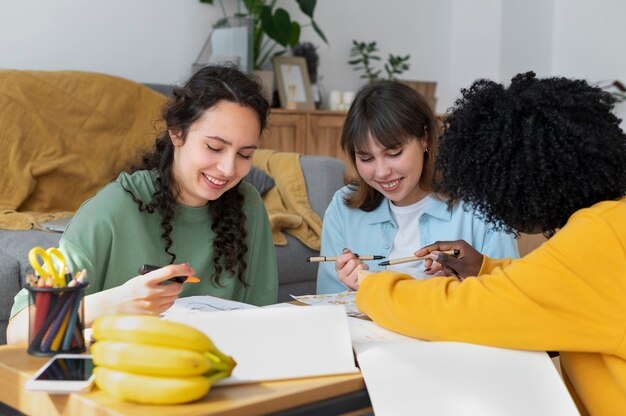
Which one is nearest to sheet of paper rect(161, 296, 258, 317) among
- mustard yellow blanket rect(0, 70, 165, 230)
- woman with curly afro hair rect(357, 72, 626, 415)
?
woman with curly afro hair rect(357, 72, 626, 415)

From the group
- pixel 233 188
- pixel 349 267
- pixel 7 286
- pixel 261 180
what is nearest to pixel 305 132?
pixel 261 180

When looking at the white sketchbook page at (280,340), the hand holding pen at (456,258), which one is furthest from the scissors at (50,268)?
the hand holding pen at (456,258)

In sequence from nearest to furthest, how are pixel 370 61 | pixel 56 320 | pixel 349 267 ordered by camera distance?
pixel 56 320 → pixel 349 267 → pixel 370 61

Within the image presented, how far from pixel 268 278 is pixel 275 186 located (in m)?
1.77

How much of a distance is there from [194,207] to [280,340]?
2.47ft

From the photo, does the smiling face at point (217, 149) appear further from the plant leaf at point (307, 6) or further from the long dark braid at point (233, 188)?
the plant leaf at point (307, 6)

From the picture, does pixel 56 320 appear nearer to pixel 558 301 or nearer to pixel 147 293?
pixel 147 293

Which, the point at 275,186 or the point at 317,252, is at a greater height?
the point at 275,186

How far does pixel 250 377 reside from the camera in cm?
100

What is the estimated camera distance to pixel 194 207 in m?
1.81

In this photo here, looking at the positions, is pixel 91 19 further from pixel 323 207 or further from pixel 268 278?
pixel 268 278

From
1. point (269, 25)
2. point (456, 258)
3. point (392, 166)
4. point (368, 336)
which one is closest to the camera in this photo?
point (368, 336)

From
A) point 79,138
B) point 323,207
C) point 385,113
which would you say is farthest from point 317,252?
point 385,113

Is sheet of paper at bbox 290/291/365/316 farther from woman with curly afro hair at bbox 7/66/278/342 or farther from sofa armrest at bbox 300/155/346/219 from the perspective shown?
sofa armrest at bbox 300/155/346/219
